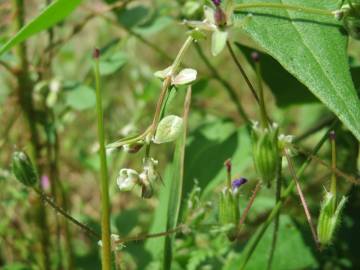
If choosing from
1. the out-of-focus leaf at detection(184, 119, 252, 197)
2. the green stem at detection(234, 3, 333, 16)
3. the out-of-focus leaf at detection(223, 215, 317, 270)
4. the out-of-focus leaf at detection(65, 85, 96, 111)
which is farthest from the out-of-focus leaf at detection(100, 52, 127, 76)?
the green stem at detection(234, 3, 333, 16)

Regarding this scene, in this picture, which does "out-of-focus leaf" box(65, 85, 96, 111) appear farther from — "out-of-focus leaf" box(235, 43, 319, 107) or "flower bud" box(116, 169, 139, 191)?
"flower bud" box(116, 169, 139, 191)

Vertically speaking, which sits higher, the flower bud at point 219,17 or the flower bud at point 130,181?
the flower bud at point 219,17

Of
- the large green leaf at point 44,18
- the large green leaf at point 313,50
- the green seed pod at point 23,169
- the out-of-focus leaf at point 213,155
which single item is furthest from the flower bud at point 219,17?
the out-of-focus leaf at point 213,155

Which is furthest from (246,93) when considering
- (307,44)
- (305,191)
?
(307,44)

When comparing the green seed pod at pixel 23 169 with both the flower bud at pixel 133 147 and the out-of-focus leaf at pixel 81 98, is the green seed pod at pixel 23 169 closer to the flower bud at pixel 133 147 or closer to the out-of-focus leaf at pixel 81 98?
the flower bud at pixel 133 147

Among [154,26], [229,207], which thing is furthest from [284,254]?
[154,26]

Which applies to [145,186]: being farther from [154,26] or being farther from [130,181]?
[154,26]

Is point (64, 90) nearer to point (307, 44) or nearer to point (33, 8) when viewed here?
point (307, 44)
